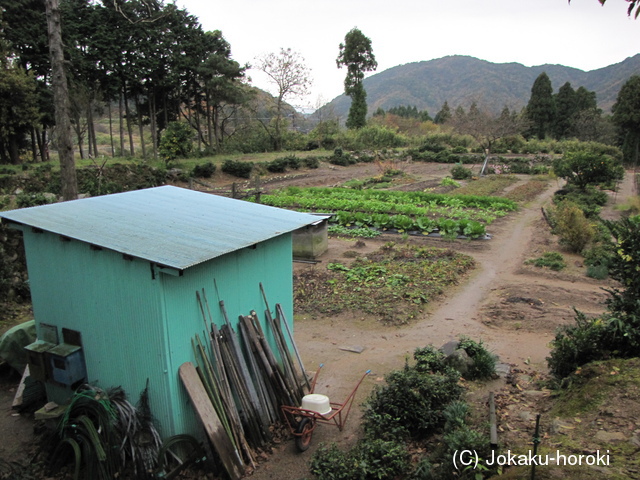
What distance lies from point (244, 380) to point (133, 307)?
1565mm

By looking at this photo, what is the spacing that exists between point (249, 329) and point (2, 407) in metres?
3.98

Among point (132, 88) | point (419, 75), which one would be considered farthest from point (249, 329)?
point (419, 75)

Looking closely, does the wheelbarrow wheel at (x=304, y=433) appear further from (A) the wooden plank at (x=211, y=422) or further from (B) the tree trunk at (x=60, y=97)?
(B) the tree trunk at (x=60, y=97)

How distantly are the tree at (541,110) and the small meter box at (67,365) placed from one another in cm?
5432

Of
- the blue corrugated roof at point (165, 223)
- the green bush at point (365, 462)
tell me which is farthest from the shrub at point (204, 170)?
the green bush at point (365, 462)

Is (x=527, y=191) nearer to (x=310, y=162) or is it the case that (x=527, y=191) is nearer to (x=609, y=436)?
(x=310, y=162)

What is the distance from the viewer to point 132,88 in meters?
33.0

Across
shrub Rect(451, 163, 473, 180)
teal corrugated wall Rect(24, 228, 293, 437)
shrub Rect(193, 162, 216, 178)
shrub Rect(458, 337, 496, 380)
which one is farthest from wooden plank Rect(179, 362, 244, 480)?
shrub Rect(451, 163, 473, 180)

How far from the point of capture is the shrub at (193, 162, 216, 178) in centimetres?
2878

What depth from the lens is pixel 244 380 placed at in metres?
5.51

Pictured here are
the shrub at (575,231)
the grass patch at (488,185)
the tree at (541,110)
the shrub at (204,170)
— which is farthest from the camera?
the tree at (541,110)

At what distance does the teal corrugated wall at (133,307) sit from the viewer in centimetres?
491

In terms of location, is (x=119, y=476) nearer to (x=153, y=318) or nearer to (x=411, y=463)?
(x=153, y=318)

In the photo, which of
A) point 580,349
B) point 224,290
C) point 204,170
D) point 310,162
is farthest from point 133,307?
point 310,162
